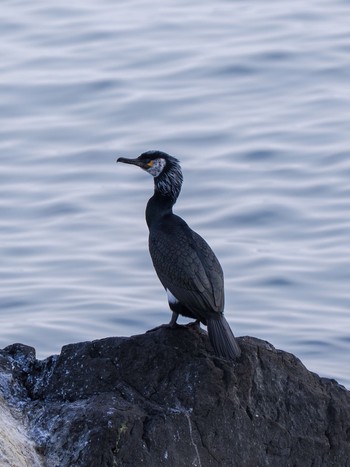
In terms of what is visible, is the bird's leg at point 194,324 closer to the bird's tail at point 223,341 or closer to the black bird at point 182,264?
the black bird at point 182,264

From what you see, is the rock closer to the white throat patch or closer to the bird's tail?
the bird's tail

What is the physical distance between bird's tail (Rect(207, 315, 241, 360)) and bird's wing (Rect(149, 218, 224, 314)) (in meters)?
0.16

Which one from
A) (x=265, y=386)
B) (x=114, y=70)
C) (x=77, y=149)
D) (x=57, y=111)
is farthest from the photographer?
(x=114, y=70)

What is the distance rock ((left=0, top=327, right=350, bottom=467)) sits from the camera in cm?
575

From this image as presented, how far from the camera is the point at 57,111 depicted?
51.3ft

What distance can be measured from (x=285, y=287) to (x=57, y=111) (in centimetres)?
529

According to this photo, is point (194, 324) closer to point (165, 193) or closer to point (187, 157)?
point (165, 193)

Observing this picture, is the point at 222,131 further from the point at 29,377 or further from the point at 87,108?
the point at 29,377

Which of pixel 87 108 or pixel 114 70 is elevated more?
pixel 114 70

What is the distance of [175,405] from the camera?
5977mm

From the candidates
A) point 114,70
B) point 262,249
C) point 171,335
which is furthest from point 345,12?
point 171,335

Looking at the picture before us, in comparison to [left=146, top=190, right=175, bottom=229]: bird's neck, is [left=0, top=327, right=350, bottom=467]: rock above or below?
below

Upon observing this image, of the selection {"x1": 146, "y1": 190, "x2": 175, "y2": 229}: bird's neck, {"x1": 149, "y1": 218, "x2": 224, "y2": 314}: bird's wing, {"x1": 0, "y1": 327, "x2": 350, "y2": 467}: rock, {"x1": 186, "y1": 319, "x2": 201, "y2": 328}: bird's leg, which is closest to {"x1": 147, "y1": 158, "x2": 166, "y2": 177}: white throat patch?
{"x1": 146, "y1": 190, "x2": 175, "y2": 229}: bird's neck

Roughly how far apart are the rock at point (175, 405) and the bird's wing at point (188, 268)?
0.60ft
